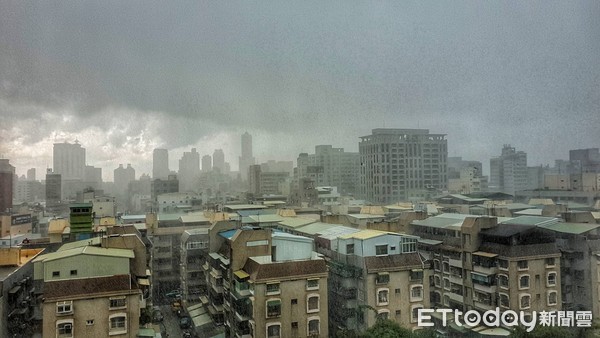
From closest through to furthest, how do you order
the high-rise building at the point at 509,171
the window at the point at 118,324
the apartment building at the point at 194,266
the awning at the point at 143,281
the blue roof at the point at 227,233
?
the window at the point at 118,324
the awning at the point at 143,281
the blue roof at the point at 227,233
the apartment building at the point at 194,266
the high-rise building at the point at 509,171

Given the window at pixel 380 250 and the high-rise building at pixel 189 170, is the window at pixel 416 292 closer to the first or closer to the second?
the window at pixel 380 250

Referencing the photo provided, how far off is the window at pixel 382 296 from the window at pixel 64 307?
4.71 metres

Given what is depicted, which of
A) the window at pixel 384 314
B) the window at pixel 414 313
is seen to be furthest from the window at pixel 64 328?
the window at pixel 414 313

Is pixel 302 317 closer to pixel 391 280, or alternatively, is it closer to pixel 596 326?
pixel 391 280

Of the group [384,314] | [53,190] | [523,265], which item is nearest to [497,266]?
[523,265]

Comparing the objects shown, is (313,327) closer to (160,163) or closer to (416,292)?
(416,292)

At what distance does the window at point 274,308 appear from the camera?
6.53 metres

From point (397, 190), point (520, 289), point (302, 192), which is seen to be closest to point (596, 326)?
point (520, 289)

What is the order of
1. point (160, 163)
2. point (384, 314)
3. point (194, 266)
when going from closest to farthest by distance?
point (384, 314) < point (194, 266) < point (160, 163)

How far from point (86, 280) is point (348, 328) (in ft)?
14.3

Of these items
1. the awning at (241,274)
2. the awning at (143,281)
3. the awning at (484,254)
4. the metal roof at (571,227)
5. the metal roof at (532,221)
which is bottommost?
the awning at (143,281)

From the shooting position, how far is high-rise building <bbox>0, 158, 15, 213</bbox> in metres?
12.6

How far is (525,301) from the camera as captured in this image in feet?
25.3

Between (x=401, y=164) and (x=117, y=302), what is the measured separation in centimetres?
2138
